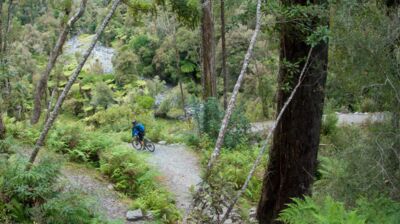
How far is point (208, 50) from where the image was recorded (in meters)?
14.2

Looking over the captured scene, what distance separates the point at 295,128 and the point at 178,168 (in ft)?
20.4

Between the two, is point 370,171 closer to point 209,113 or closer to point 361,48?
point 361,48

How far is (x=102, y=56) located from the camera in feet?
143

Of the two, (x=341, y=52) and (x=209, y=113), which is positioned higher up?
(x=341, y=52)

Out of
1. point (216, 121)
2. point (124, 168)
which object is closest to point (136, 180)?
point (124, 168)

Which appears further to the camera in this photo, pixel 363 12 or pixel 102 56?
pixel 102 56

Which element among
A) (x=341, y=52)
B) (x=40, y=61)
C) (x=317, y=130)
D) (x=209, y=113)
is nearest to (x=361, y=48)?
(x=341, y=52)

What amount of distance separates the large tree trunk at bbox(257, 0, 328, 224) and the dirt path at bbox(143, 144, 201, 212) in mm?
2903

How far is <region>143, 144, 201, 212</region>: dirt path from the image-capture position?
10.1 meters

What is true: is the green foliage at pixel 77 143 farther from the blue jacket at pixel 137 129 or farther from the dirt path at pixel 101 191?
the blue jacket at pixel 137 129

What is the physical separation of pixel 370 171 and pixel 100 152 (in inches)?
272

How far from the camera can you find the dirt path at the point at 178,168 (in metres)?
10.1

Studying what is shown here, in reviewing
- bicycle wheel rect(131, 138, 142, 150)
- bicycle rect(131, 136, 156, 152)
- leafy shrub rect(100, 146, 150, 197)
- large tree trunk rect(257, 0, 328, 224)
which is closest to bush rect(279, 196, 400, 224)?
large tree trunk rect(257, 0, 328, 224)

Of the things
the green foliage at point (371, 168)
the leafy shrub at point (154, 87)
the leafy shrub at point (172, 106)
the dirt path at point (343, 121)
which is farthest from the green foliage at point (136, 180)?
the leafy shrub at point (154, 87)
